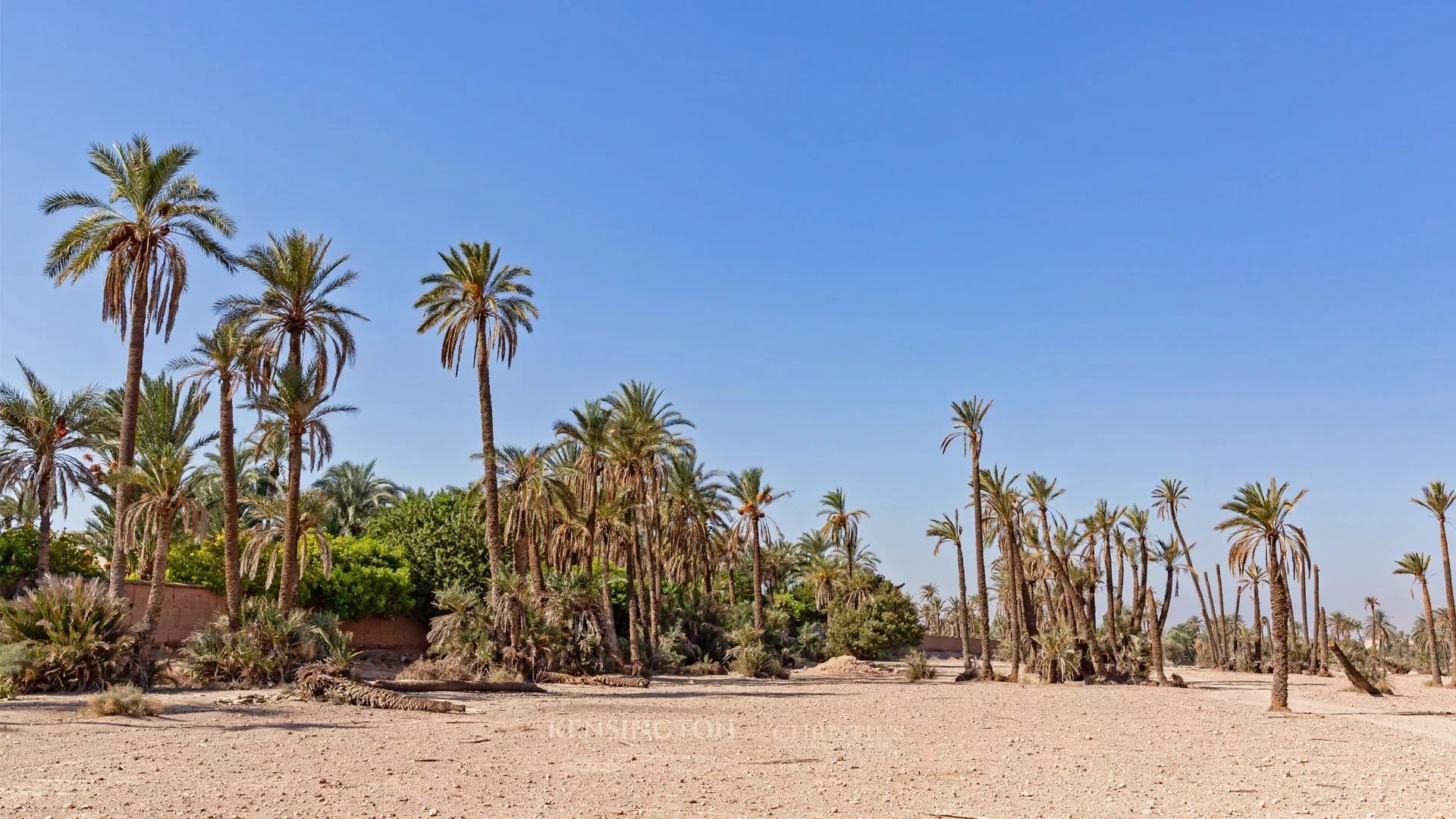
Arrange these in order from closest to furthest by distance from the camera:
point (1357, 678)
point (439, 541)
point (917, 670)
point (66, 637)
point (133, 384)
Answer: point (66, 637) < point (133, 384) < point (1357, 678) < point (917, 670) < point (439, 541)

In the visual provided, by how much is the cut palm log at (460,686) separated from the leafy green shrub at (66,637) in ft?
17.0

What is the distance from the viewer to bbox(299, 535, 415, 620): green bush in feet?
125

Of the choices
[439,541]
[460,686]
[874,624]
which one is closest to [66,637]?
[460,686]

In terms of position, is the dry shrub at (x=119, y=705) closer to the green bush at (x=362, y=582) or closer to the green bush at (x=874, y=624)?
the green bush at (x=362, y=582)

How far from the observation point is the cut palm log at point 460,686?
72.3 feet

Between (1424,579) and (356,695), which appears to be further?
(1424,579)

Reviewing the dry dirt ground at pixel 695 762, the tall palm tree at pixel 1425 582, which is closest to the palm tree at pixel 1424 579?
the tall palm tree at pixel 1425 582

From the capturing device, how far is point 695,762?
43.2 feet

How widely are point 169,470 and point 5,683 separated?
722 centimetres

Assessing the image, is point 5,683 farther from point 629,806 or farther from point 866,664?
point 866,664

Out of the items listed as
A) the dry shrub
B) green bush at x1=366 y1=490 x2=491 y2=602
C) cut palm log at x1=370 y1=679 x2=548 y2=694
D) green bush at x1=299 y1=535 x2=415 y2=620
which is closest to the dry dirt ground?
the dry shrub

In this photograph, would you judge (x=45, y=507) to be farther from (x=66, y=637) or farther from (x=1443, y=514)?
(x=1443, y=514)

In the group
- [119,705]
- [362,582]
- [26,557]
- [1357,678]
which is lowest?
[1357,678]

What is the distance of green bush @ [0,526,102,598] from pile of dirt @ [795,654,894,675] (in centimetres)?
2866
